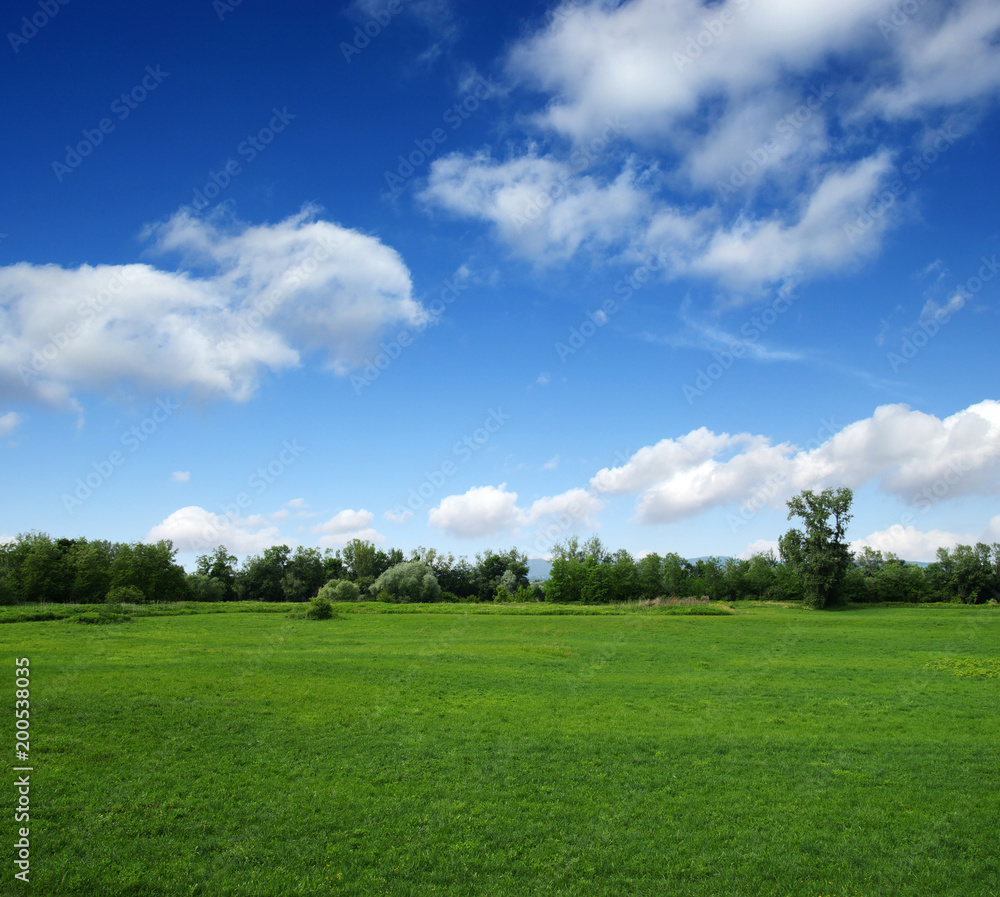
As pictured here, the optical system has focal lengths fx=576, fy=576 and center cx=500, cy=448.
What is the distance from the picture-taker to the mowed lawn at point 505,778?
36.2 ft

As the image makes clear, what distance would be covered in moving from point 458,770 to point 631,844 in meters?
5.42

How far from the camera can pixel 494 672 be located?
2922 cm

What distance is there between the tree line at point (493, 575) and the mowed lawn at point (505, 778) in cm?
5266

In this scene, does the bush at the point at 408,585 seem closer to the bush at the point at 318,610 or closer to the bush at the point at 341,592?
the bush at the point at 341,592

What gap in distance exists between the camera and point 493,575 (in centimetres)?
12925

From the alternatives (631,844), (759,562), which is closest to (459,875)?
(631,844)

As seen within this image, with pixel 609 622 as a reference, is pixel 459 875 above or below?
above

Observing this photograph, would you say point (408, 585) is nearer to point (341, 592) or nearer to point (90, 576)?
point (341, 592)

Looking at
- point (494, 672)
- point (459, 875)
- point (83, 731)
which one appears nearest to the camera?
point (459, 875)

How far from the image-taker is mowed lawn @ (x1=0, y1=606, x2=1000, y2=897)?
435 inches

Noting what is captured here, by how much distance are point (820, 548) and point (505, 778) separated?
86291mm

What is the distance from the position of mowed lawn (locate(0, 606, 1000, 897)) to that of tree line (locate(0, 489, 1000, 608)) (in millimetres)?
52655

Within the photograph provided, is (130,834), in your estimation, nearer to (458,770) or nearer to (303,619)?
(458,770)

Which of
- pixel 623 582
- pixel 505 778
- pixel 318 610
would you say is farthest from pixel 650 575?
pixel 505 778
